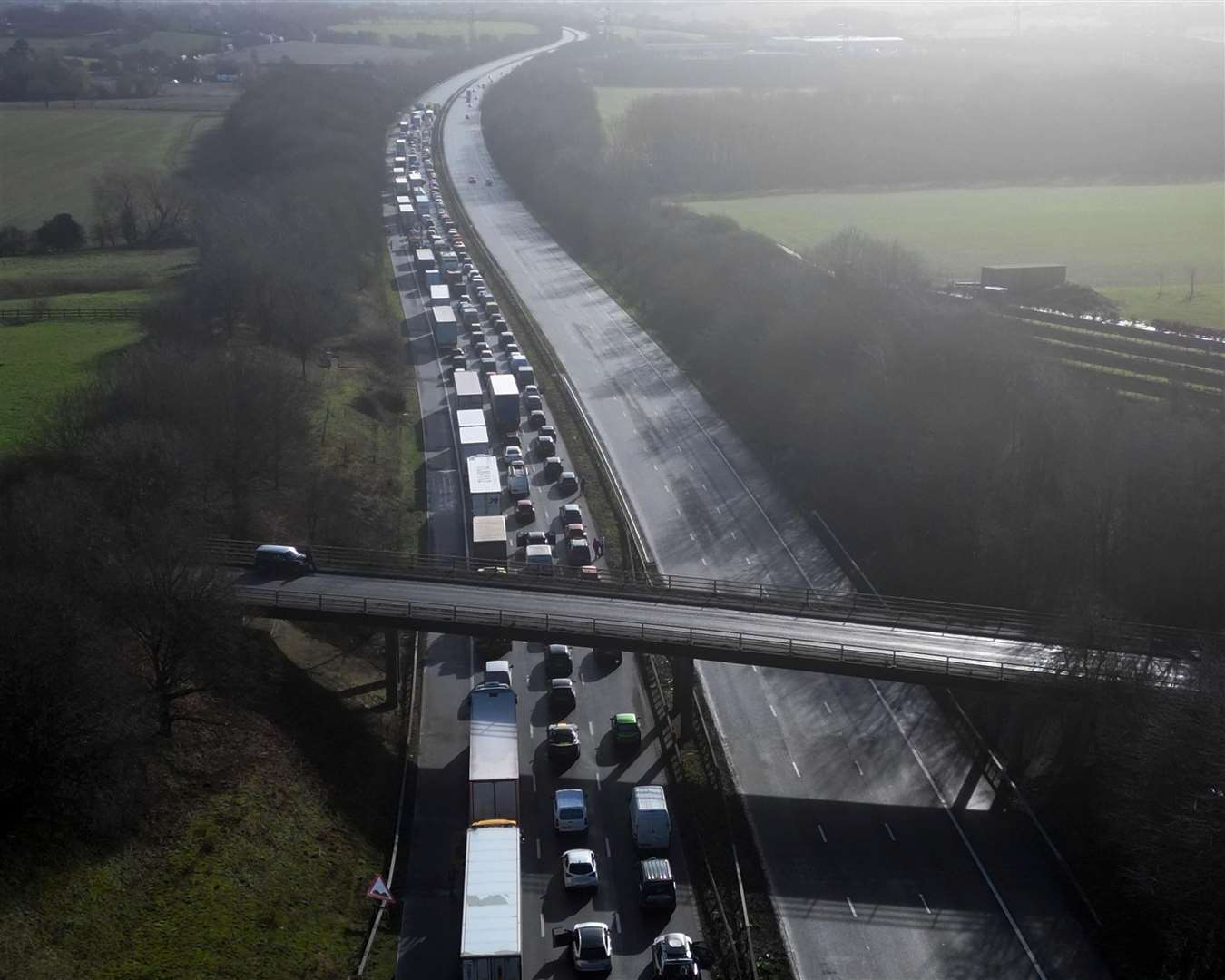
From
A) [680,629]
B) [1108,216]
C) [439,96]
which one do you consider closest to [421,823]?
[680,629]

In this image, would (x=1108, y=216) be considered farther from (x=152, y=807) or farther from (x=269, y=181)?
(x=152, y=807)

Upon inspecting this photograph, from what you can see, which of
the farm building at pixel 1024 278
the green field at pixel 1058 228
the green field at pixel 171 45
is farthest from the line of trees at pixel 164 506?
the green field at pixel 171 45

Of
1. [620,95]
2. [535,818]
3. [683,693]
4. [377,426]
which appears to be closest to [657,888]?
[535,818]

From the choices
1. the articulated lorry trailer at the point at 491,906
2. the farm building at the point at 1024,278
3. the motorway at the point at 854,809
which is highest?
the farm building at the point at 1024,278

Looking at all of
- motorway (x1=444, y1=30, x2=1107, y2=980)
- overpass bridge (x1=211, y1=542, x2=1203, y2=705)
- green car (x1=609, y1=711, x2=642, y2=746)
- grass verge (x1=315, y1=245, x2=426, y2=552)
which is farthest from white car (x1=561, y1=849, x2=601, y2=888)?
grass verge (x1=315, y1=245, x2=426, y2=552)

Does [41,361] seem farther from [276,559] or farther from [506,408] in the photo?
[276,559]

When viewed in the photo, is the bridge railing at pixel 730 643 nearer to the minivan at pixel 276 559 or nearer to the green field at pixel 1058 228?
the minivan at pixel 276 559

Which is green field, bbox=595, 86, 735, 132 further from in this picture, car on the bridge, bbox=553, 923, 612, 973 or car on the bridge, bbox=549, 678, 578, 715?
car on the bridge, bbox=553, 923, 612, 973
